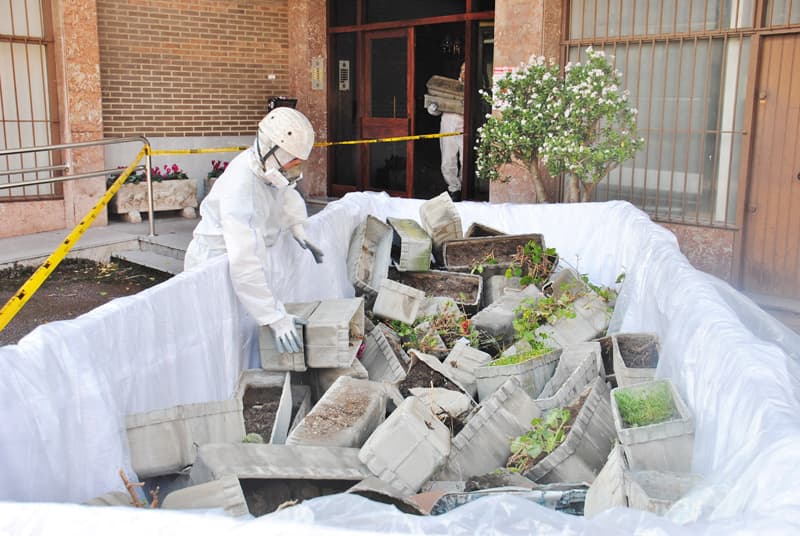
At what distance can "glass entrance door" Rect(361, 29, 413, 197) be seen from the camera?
11.2 m

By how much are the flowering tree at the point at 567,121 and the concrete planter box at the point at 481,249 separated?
972 millimetres

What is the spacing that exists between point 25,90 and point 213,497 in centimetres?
855

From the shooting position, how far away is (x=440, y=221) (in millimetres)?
6961

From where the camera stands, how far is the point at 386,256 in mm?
6719

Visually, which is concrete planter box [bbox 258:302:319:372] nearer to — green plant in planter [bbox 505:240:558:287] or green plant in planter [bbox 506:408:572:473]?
green plant in planter [bbox 506:408:572:473]

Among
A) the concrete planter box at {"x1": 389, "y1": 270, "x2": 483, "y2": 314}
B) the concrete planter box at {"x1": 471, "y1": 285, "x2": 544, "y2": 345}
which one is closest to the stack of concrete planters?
the concrete planter box at {"x1": 471, "y1": 285, "x2": 544, "y2": 345}

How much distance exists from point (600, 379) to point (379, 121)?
26.0 ft

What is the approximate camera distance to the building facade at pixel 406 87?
7.59 meters

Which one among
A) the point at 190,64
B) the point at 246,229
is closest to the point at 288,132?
the point at 246,229

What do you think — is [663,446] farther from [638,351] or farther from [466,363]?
[466,363]

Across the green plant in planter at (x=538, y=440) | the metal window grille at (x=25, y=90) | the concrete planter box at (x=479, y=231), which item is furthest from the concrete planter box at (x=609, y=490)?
the metal window grille at (x=25, y=90)

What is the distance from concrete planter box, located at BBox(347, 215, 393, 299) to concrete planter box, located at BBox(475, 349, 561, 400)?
1.72m

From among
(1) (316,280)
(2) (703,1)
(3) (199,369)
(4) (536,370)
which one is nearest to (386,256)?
(1) (316,280)

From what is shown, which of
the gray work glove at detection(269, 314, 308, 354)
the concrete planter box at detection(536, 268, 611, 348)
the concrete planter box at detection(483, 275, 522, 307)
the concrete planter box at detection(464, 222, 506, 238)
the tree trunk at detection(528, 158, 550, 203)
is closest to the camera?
the gray work glove at detection(269, 314, 308, 354)
